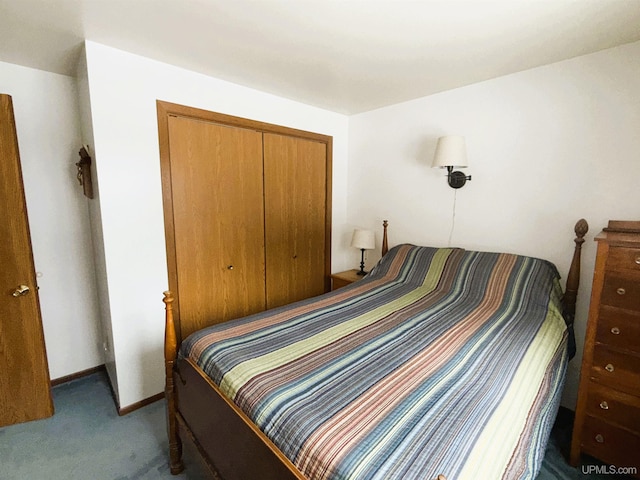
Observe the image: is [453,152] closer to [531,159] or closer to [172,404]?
[531,159]

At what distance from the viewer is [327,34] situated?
1618 mm

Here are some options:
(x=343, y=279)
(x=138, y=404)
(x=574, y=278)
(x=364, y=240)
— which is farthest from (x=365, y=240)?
(x=138, y=404)

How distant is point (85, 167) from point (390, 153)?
245 cm

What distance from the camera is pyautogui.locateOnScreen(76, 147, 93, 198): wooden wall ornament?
1943 millimetres

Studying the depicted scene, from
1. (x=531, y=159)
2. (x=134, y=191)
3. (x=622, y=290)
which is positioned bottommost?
(x=622, y=290)

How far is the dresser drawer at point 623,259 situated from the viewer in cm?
132

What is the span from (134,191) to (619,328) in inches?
108

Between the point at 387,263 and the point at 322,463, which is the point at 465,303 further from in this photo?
the point at 322,463

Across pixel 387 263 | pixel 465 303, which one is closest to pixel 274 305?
pixel 387 263

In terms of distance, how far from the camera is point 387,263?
2600 mm

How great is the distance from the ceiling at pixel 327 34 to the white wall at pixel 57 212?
0.19 metres

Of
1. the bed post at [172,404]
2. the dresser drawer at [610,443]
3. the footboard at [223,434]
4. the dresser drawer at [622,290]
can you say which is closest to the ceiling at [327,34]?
the dresser drawer at [622,290]

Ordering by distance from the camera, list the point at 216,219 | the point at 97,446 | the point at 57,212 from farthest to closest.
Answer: the point at 216,219, the point at 57,212, the point at 97,446

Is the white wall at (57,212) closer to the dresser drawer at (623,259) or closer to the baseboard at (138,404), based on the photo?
the baseboard at (138,404)
